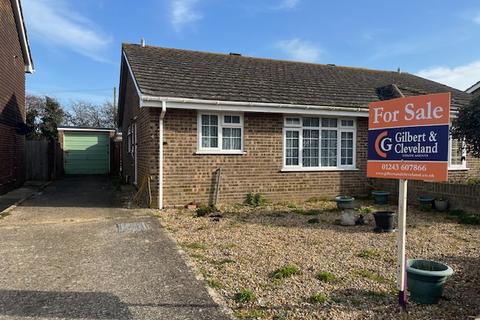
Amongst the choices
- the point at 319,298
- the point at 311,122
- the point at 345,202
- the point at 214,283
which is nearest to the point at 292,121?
the point at 311,122

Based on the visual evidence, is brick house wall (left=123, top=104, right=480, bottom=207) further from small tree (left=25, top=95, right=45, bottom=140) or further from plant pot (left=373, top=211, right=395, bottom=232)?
small tree (left=25, top=95, right=45, bottom=140)

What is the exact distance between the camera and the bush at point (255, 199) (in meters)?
11.9

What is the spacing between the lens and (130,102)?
16.7 meters

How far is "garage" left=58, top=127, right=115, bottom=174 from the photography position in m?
24.7

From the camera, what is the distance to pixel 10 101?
15.9 meters

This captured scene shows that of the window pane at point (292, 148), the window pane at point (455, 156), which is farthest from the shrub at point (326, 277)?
the window pane at point (455, 156)

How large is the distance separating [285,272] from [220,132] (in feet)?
22.7

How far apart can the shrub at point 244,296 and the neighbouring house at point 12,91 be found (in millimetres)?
12536

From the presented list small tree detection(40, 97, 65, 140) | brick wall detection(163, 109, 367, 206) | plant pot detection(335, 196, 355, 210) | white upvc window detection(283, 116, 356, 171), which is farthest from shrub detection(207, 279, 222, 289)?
small tree detection(40, 97, 65, 140)

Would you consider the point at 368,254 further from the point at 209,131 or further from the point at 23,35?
the point at 23,35

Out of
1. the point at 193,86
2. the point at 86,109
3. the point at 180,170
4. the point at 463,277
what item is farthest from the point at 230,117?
the point at 86,109

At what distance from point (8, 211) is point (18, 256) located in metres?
4.98

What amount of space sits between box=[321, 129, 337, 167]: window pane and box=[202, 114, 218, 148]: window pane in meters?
3.69

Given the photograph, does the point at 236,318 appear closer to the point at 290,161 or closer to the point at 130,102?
the point at 290,161
